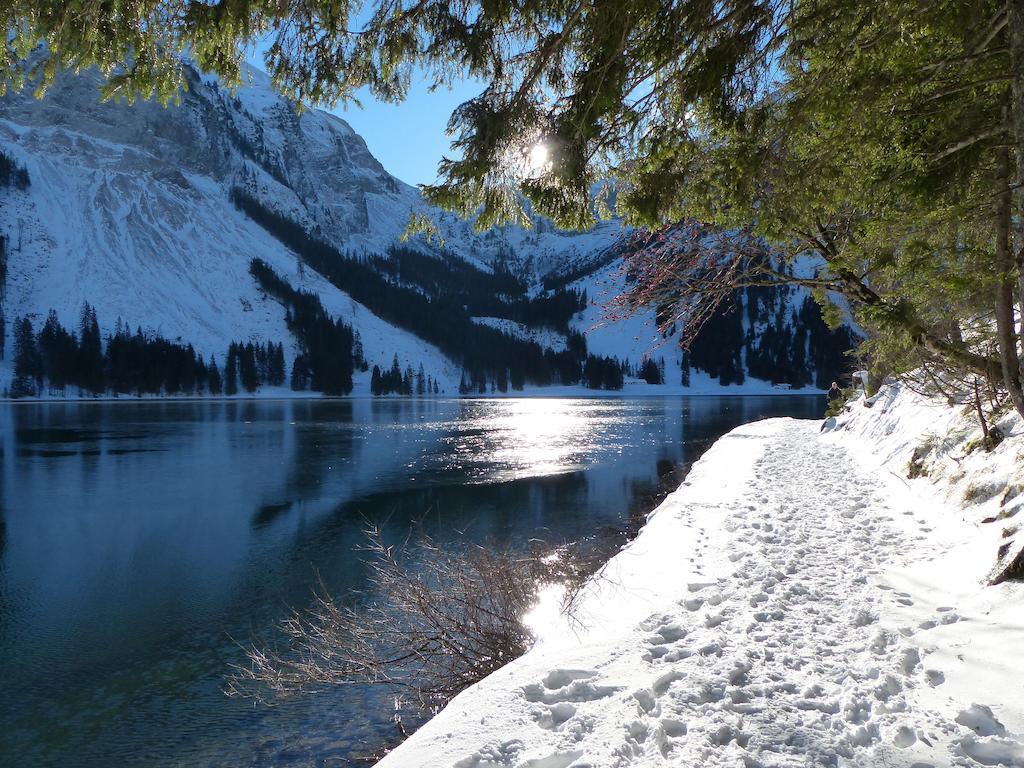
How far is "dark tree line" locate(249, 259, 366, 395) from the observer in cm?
15425

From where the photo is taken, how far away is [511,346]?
7721 inches

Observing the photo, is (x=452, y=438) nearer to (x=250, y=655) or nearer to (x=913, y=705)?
(x=250, y=655)

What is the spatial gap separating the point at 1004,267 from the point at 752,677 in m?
3.81

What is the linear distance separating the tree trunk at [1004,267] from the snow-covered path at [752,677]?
90.1 inches

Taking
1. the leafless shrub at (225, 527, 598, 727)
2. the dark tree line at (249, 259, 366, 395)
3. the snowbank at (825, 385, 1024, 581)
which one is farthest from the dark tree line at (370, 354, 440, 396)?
the leafless shrub at (225, 527, 598, 727)

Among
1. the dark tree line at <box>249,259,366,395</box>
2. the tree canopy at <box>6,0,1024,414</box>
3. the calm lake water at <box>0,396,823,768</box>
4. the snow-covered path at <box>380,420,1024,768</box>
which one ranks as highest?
the dark tree line at <box>249,259,366,395</box>

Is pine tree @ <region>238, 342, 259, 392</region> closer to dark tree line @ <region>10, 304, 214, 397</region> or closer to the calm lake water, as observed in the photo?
dark tree line @ <region>10, 304, 214, 397</region>

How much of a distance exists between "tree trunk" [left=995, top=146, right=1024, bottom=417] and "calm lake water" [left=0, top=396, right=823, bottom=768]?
8.30 m

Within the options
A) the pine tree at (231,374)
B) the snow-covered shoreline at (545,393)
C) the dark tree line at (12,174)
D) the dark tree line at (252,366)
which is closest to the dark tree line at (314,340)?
the snow-covered shoreline at (545,393)

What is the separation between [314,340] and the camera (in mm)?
167875

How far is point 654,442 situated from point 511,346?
155 meters

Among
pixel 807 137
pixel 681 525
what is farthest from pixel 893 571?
pixel 807 137

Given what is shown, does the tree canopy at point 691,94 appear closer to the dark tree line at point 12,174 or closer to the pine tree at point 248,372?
the pine tree at point 248,372

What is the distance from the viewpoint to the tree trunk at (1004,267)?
4.70 metres
